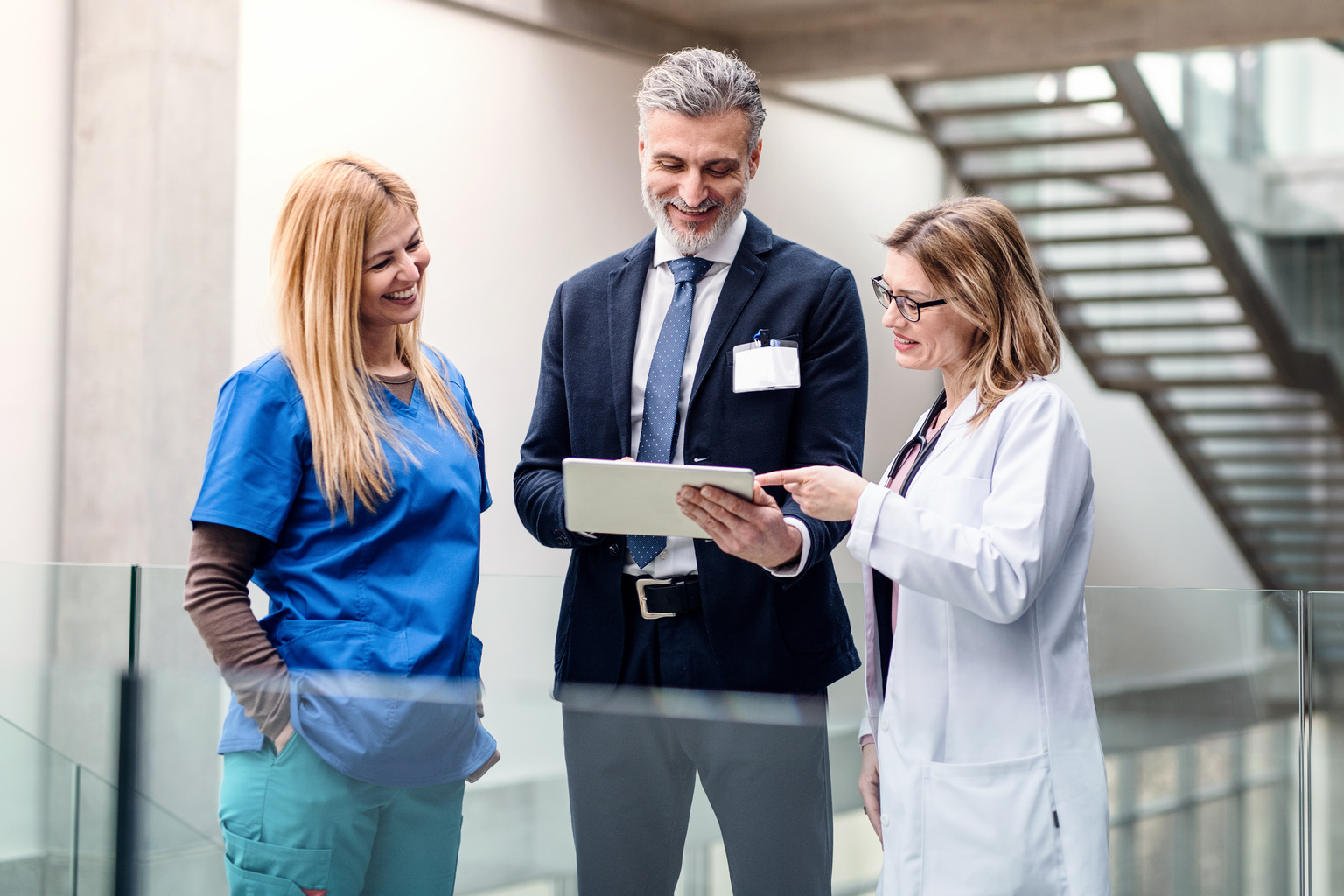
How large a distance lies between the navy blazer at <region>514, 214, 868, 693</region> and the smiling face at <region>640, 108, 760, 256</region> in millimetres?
72

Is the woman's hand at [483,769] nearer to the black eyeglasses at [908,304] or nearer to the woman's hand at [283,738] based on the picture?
the woman's hand at [283,738]

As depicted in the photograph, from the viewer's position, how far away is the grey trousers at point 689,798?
1.95 m

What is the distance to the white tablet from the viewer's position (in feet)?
5.44

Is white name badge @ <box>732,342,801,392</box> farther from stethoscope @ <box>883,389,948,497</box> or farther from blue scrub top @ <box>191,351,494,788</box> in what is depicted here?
blue scrub top @ <box>191,351,494,788</box>

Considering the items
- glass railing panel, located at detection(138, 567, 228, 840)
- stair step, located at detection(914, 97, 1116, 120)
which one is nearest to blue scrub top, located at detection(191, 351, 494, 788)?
glass railing panel, located at detection(138, 567, 228, 840)

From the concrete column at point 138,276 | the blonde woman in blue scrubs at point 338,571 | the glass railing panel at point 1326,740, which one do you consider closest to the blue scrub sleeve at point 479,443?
the blonde woman in blue scrubs at point 338,571

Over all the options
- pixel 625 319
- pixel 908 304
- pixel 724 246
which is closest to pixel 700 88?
pixel 724 246

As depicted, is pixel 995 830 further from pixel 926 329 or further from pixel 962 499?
pixel 926 329

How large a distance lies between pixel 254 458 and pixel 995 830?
100 cm

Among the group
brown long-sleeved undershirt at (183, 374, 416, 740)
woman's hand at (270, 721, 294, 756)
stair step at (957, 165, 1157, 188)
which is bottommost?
woman's hand at (270, 721, 294, 756)

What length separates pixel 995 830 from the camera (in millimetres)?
1617

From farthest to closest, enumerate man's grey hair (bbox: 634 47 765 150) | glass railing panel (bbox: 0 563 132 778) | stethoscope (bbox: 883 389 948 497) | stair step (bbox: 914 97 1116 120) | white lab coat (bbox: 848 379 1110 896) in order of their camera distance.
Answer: stair step (bbox: 914 97 1116 120) < glass railing panel (bbox: 0 563 132 778) < man's grey hair (bbox: 634 47 765 150) < stethoscope (bbox: 883 389 948 497) < white lab coat (bbox: 848 379 1110 896)

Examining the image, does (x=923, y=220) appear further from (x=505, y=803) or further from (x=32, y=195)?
(x=32, y=195)

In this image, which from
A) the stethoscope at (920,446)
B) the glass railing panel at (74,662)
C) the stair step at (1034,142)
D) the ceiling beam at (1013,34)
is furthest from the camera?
the stair step at (1034,142)
